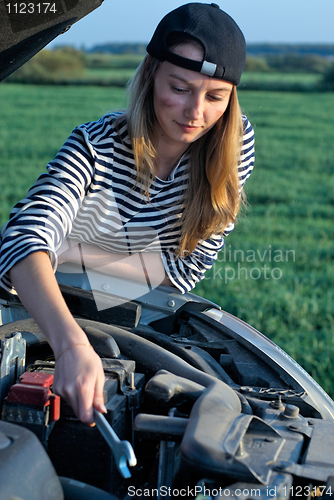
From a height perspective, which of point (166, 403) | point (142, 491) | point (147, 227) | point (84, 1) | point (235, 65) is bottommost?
point (142, 491)

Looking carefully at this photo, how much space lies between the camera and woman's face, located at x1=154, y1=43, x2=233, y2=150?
5.47 feet

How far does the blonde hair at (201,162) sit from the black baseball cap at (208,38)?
0.13 meters

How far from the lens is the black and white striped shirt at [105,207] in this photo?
5.01ft

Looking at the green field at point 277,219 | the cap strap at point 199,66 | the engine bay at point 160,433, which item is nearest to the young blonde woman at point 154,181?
the cap strap at point 199,66

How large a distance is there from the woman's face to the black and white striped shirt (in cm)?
22

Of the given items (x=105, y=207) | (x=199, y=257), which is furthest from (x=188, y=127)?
(x=199, y=257)

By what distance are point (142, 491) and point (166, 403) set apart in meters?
0.21

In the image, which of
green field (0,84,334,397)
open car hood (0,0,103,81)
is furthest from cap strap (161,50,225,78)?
green field (0,84,334,397)

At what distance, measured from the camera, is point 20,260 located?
138 centimetres

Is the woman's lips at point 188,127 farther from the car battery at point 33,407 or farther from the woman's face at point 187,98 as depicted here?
the car battery at point 33,407

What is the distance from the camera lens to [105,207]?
194 cm

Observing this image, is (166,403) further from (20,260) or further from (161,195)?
(161,195)

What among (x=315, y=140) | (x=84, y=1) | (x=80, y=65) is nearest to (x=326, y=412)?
(x=84, y=1)

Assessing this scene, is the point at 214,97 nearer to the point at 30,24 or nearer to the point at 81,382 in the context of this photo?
the point at 30,24
